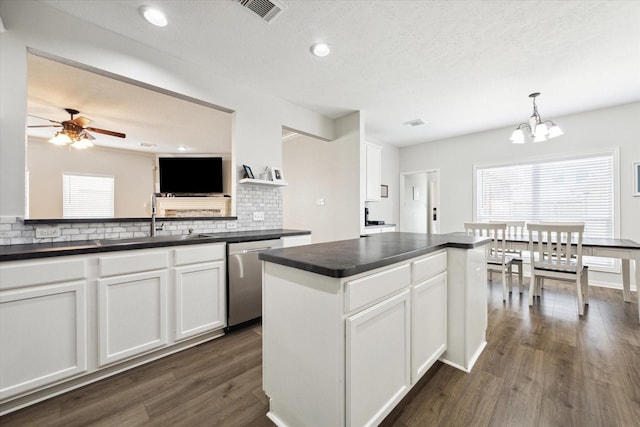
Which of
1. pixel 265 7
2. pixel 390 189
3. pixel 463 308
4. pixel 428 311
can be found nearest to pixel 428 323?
pixel 428 311

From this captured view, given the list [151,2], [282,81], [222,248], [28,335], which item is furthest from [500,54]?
[28,335]

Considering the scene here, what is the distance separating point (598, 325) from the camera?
2.49m

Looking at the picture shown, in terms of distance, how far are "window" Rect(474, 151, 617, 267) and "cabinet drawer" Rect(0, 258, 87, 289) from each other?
5.59 meters

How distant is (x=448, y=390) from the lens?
1.60 meters

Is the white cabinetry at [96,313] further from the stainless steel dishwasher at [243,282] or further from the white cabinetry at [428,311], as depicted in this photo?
the white cabinetry at [428,311]

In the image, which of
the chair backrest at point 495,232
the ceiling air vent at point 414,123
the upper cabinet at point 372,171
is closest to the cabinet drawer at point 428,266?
the chair backrest at point 495,232

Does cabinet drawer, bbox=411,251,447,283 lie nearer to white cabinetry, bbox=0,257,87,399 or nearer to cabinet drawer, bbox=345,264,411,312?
cabinet drawer, bbox=345,264,411,312

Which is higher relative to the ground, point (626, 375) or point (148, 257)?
point (148, 257)

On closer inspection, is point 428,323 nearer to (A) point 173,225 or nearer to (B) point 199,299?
(B) point 199,299

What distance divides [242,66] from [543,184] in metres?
4.87

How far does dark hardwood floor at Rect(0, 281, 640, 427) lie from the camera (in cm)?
138

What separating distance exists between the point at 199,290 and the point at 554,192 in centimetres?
529

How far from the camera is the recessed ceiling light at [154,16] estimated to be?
75.1 inches

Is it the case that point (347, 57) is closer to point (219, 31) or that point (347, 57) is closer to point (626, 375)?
point (219, 31)
